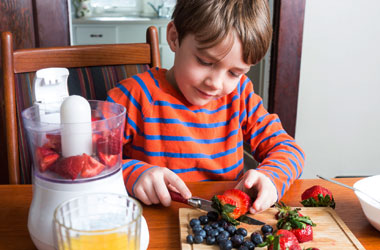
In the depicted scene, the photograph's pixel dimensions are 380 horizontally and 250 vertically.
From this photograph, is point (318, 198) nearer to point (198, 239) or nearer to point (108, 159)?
point (198, 239)

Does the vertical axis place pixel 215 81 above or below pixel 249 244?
above

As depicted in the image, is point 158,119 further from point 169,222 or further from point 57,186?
point 57,186

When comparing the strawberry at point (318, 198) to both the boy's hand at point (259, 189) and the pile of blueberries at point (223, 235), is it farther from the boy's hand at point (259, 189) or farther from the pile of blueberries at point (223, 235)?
the pile of blueberries at point (223, 235)

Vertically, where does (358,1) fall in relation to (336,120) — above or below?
above

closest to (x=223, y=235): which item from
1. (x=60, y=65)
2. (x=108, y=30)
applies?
(x=60, y=65)

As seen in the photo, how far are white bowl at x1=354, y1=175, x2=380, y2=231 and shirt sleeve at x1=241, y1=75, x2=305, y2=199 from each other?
7.4 inches

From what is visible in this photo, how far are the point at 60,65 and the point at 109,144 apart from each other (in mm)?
687

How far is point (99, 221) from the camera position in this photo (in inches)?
23.7

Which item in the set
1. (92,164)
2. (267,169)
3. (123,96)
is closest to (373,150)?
(267,169)

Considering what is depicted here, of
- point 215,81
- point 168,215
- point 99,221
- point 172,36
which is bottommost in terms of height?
point 168,215

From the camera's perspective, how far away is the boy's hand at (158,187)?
0.88 metres

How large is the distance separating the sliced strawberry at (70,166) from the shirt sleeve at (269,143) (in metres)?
0.51

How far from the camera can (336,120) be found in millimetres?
2383

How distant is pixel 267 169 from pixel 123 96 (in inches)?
18.7
